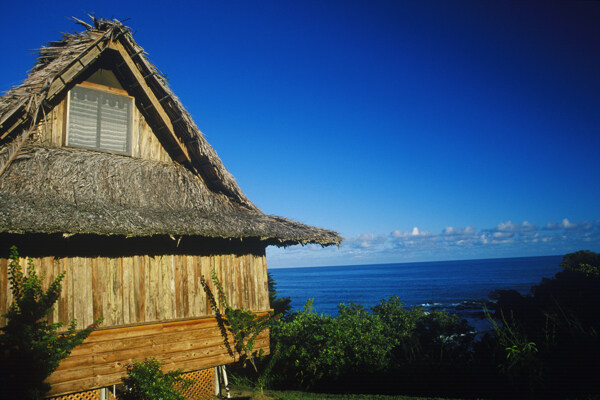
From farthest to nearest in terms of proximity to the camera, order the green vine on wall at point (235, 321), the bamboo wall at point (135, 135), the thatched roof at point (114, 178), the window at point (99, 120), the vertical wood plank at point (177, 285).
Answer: the green vine on wall at point (235, 321), the window at point (99, 120), the vertical wood plank at point (177, 285), the bamboo wall at point (135, 135), the thatched roof at point (114, 178)

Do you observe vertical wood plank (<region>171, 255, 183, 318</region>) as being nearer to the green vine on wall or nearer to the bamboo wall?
the green vine on wall

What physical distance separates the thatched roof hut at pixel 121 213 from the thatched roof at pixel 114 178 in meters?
0.03

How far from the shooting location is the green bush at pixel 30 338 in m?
5.36

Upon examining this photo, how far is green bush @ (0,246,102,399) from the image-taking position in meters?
5.36

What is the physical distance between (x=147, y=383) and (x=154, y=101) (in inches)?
233

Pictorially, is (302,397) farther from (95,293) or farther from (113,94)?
(113,94)

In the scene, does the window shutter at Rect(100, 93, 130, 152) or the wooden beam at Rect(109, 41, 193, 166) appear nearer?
the wooden beam at Rect(109, 41, 193, 166)

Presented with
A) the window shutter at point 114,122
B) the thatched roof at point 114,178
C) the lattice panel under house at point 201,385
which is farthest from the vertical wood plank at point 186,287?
the window shutter at point 114,122

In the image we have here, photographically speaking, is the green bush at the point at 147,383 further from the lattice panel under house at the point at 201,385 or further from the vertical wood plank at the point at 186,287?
the lattice panel under house at the point at 201,385

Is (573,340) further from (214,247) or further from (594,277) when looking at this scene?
(594,277)

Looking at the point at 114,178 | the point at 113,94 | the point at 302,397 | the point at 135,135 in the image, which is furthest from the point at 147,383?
the point at 113,94

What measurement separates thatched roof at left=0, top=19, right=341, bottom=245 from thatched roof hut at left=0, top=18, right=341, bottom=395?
26 millimetres

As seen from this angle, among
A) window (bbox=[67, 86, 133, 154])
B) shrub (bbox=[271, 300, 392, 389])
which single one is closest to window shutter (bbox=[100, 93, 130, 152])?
window (bbox=[67, 86, 133, 154])

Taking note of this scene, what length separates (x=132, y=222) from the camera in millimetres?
6586
